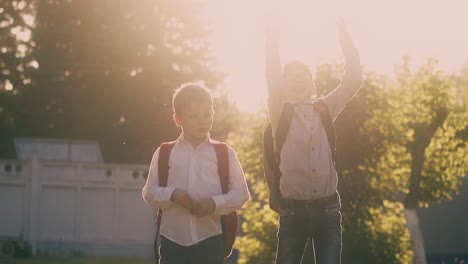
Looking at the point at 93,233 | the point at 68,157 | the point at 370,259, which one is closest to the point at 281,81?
the point at 370,259

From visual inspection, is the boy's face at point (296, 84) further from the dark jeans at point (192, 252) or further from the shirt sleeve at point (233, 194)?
the dark jeans at point (192, 252)

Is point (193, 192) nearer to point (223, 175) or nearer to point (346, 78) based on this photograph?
point (223, 175)

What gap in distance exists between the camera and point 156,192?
6.32 m

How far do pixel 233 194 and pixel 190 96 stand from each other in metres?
0.60

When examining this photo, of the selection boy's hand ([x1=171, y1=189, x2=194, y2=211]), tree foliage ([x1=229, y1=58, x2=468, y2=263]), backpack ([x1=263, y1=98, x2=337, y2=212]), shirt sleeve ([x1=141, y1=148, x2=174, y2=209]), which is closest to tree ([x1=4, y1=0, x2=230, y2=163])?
tree foliage ([x1=229, y1=58, x2=468, y2=263])

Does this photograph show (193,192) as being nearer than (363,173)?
Yes

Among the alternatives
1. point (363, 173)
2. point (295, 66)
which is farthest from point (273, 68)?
point (363, 173)

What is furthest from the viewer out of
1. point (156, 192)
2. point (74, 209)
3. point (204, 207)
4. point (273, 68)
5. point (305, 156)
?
point (74, 209)

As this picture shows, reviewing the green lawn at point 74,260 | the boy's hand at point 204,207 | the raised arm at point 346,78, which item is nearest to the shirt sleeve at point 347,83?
the raised arm at point 346,78

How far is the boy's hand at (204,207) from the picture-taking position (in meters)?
6.20

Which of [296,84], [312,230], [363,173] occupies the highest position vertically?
[296,84]

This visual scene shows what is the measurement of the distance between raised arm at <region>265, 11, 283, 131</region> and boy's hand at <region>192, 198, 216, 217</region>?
29.4 inches

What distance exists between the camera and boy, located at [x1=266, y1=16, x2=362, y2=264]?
6.59m

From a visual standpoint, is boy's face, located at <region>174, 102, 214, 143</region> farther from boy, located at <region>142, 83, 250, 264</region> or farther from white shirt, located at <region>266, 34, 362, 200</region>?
white shirt, located at <region>266, 34, 362, 200</region>
